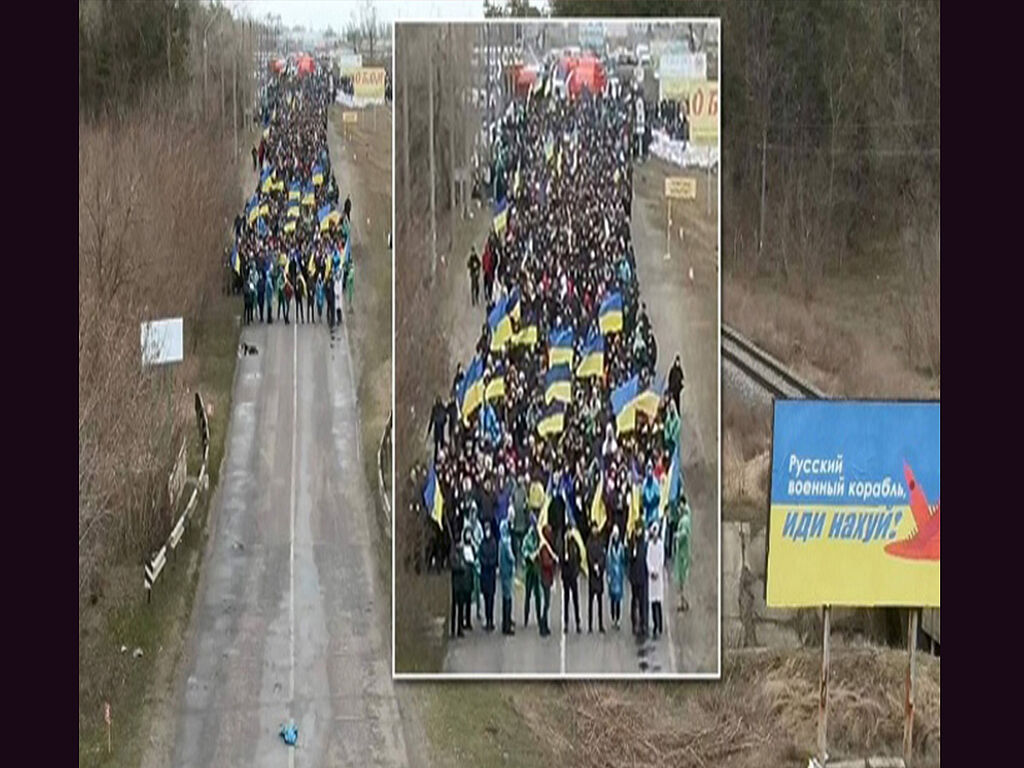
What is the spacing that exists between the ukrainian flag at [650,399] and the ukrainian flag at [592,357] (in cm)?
35

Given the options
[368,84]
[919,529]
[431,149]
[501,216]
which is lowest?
[919,529]

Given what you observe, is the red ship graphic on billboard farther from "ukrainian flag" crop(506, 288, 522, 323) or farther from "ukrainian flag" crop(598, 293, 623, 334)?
"ukrainian flag" crop(506, 288, 522, 323)

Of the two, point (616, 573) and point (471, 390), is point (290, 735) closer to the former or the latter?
point (616, 573)

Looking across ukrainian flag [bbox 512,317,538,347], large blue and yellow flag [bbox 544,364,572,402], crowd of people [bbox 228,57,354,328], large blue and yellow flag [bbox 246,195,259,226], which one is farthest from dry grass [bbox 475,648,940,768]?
large blue and yellow flag [bbox 246,195,259,226]

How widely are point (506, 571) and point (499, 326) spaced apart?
182 centimetres

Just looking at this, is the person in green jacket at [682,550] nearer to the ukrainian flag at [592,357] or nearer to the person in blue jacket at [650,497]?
the person in blue jacket at [650,497]

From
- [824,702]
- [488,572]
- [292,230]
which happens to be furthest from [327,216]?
[824,702]

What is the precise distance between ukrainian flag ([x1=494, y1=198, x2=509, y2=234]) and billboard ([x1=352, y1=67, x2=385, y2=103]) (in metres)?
1.17

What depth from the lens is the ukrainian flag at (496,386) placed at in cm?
1348

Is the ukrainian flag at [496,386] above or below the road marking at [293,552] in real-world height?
above

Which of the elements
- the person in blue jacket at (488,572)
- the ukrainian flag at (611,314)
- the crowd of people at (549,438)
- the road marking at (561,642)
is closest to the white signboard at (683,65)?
the crowd of people at (549,438)

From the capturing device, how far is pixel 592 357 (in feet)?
44.4

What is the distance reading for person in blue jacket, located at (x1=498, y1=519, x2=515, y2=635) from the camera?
13469 millimetres
